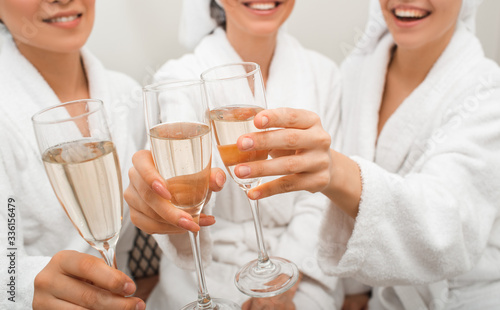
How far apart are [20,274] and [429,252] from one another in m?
0.78

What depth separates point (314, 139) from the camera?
70cm

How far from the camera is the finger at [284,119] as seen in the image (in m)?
0.64

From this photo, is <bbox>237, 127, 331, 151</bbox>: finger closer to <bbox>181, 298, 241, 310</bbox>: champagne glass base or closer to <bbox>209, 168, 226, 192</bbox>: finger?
<bbox>209, 168, 226, 192</bbox>: finger

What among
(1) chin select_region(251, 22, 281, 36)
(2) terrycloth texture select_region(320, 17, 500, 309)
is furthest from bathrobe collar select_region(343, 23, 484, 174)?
(1) chin select_region(251, 22, 281, 36)

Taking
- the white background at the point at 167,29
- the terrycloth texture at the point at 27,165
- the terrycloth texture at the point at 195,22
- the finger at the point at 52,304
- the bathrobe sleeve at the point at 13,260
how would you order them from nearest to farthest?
1. the finger at the point at 52,304
2. the bathrobe sleeve at the point at 13,260
3. the terrycloth texture at the point at 27,165
4. the terrycloth texture at the point at 195,22
5. the white background at the point at 167,29

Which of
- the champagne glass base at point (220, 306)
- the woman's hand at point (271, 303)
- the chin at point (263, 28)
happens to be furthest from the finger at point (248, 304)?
the chin at point (263, 28)

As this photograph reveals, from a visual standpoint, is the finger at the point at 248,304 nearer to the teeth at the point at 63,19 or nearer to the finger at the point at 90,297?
the finger at the point at 90,297

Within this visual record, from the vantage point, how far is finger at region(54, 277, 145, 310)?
2.23ft

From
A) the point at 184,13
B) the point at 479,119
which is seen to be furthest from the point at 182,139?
the point at 184,13

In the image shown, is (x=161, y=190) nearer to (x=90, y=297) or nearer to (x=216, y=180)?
(x=216, y=180)

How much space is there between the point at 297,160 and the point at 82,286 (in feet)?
1.28

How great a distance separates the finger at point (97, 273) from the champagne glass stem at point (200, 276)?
10 cm

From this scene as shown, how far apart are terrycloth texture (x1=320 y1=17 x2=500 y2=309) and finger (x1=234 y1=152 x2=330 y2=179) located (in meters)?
0.15

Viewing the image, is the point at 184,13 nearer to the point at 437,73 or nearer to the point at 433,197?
the point at 437,73
